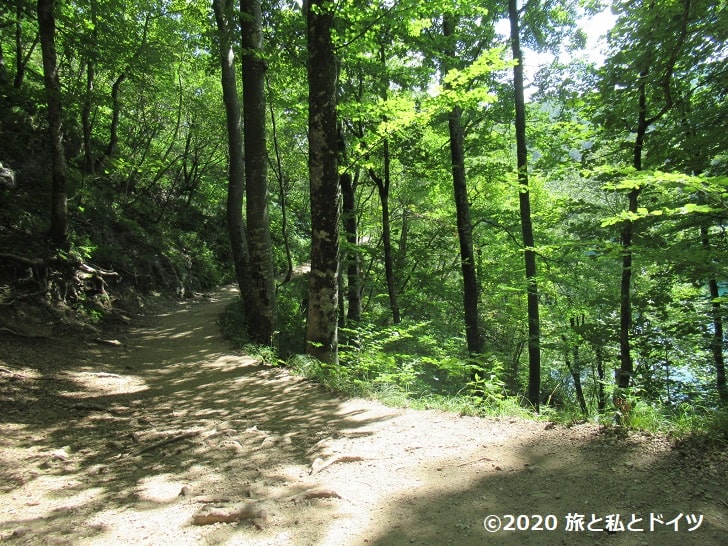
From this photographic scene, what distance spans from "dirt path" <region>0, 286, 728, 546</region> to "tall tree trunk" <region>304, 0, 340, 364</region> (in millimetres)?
1563

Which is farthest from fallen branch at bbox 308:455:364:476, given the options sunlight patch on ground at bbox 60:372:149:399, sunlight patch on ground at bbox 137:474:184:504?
sunlight patch on ground at bbox 60:372:149:399

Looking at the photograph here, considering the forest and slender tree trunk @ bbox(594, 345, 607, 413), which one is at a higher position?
the forest

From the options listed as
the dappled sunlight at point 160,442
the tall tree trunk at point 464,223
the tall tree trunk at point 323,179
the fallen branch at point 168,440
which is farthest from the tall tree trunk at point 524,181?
the fallen branch at point 168,440

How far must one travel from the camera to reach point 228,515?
8.55 ft

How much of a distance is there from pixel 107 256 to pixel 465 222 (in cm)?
966

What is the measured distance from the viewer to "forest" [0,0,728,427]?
564 centimetres

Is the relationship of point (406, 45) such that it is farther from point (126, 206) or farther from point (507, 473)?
point (126, 206)

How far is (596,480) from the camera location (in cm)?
261

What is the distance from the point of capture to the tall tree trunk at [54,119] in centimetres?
751

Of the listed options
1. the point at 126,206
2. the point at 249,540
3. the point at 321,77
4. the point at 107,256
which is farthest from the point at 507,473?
the point at 126,206

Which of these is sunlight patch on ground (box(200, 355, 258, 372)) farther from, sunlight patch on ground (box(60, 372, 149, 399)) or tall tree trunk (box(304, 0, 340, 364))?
Answer: tall tree trunk (box(304, 0, 340, 364))

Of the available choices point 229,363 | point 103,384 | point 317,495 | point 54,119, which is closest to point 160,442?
point 317,495

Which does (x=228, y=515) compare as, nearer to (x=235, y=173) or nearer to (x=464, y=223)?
(x=464, y=223)

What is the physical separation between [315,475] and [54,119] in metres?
8.62
